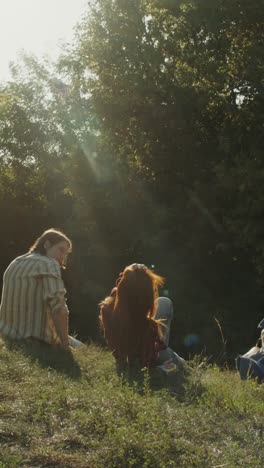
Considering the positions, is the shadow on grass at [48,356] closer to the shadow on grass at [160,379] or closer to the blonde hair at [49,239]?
the shadow on grass at [160,379]

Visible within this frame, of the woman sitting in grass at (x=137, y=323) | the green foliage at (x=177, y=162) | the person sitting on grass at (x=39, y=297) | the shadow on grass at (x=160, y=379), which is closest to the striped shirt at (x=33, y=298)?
the person sitting on grass at (x=39, y=297)

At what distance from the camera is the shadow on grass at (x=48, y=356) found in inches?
256

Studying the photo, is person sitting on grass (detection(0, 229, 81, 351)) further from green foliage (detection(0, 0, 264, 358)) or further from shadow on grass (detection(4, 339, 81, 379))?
green foliage (detection(0, 0, 264, 358))

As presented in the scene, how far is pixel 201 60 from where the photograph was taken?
20.4 metres

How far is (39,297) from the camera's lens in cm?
775

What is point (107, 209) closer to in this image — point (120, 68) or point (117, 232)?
point (117, 232)

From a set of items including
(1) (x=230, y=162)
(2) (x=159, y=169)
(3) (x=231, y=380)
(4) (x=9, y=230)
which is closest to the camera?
(3) (x=231, y=380)

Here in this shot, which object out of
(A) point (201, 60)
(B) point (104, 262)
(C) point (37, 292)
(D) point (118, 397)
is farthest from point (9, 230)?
(D) point (118, 397)

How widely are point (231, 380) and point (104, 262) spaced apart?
17.6m

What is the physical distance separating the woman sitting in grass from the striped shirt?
2.37ft

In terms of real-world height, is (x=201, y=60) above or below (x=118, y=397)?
above

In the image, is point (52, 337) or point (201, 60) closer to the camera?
point (52, 337)

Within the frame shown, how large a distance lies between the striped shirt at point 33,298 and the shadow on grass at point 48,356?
0.60 ft

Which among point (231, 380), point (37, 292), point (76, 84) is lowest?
point (231, 380)
